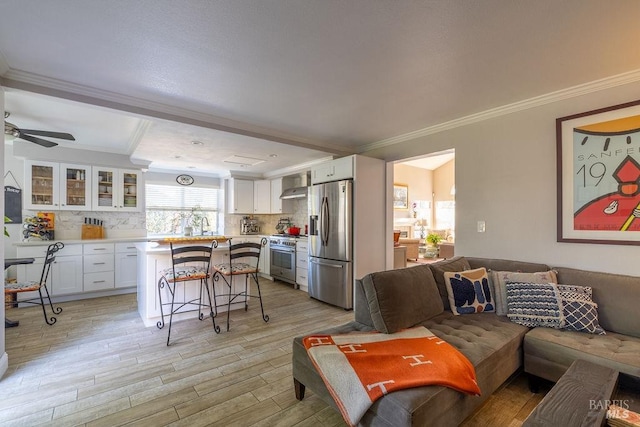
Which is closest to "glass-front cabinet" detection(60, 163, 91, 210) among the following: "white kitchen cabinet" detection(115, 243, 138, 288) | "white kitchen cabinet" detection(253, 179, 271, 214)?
"white kitchen cabinet" detection(115, 243, 138, 288)

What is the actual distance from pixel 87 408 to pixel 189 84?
262 centimetres

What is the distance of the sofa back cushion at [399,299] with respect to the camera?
7.39ft

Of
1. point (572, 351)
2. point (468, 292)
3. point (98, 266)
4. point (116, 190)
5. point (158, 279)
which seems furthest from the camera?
point (116, 190)

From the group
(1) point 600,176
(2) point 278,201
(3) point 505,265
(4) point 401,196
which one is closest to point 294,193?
(2) point 278,201

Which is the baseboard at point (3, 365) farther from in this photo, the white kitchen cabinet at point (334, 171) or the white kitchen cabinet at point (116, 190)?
the white kitchen cabinet at point (334, 171)

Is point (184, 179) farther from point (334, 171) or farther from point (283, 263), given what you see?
point (334, 171)

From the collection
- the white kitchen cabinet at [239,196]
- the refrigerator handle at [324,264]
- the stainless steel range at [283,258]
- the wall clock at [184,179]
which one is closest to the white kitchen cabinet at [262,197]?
the white kitchen cabinet at [239,196]

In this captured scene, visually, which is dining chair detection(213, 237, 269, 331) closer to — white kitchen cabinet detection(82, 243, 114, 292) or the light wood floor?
the light wood floor

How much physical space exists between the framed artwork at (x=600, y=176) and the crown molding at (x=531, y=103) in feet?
0.68

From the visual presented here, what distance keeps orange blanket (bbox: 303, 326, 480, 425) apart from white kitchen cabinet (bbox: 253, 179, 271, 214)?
510 cm

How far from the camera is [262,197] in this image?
7.01 m

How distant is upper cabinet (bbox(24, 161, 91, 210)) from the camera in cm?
461

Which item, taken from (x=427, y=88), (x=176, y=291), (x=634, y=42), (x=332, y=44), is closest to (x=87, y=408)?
(x=176, y=291)

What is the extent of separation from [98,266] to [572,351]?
604 centimetres
